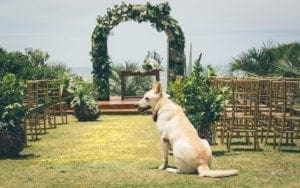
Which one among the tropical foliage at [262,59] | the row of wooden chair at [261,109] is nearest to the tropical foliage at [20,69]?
the tropical foliage at [262,59]

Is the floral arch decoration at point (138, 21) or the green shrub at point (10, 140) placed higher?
the floral arch decoration at point (138, 21)

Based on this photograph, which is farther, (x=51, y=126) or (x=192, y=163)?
(x=51, y=126)

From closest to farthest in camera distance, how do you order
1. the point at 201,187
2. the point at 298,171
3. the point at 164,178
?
the point at 201,187
the point at 164,178
the point at 298,171

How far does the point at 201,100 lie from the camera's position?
11508 millimetres

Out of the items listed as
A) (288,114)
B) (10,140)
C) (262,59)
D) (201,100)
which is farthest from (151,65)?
(10,140)

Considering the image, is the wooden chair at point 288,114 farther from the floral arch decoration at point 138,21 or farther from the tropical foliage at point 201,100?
the floral arch decoration at point 138,21

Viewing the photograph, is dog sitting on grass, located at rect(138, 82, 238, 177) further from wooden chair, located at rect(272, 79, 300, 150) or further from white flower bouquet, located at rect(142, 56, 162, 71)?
white flower bouquet, located at rect(142, 56, 162, 71)

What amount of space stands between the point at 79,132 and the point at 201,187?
771 centimetres

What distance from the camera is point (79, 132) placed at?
15.1 metres

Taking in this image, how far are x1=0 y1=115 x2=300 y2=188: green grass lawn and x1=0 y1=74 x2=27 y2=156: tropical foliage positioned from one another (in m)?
0.31

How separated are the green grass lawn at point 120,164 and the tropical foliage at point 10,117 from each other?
0.31 meters

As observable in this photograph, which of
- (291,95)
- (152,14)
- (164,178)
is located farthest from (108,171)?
(152,14)

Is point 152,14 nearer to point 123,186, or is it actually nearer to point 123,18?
point 123,18

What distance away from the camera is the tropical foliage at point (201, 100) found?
11.5 metres
